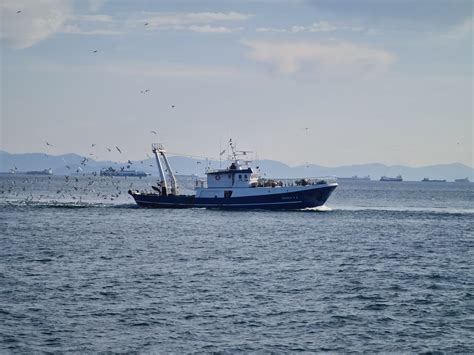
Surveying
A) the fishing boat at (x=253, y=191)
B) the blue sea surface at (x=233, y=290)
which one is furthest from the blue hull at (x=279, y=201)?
the blue sea surface at (x=233, y=290)

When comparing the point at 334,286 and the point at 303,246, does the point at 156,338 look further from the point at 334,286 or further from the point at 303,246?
the point at 303,246

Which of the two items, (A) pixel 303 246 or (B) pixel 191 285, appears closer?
(B) pixel 191 285

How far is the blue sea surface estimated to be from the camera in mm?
30766

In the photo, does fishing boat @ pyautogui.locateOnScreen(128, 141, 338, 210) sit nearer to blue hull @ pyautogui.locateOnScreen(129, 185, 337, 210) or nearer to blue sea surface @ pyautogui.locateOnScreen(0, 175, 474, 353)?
blue hull @ pyautogui.locateOnScreen(129, 185, 337, 210)

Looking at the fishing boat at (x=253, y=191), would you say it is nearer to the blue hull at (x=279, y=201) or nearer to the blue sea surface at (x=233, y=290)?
the blue hull at (x=279, y=201)

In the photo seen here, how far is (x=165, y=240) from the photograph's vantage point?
6681 cm

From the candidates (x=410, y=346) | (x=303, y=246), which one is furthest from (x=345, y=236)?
(x=410, y=346)

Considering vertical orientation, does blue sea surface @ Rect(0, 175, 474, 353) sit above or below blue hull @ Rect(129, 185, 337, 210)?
below

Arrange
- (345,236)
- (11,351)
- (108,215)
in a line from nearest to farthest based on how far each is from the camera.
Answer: (11,351)
(345,236)
(108,215)

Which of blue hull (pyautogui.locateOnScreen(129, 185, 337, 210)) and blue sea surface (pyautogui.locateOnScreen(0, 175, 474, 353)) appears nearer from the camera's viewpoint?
blue sea surface (pyautogui.locateOnScreen(0, 175, 474, 353))

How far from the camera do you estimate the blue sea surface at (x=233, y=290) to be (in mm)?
30766

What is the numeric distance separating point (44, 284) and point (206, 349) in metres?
15.8

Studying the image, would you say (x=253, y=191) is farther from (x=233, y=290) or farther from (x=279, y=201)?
(x=233, y=290)

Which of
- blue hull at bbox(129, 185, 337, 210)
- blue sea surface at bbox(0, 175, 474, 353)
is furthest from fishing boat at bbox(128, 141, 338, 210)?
blue sea surface at bbox(0, 175, 474, 353)
